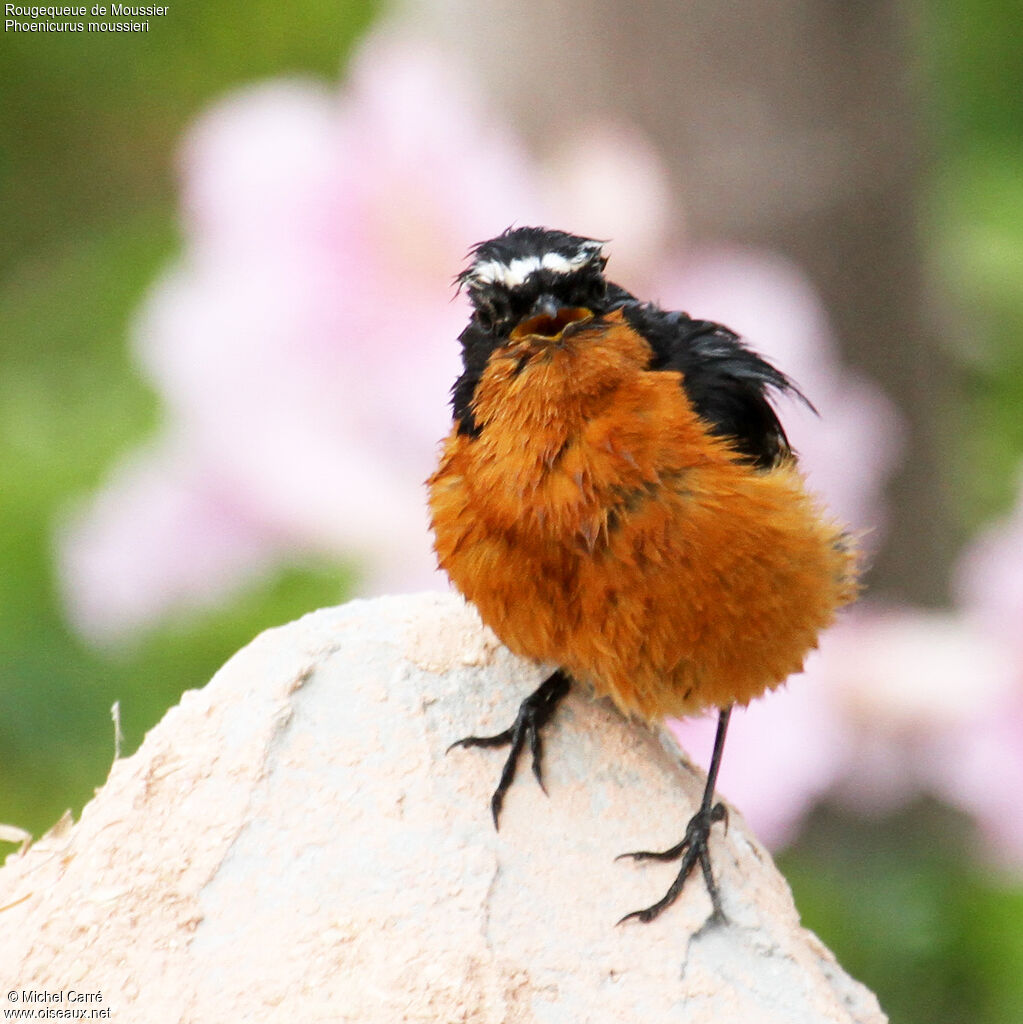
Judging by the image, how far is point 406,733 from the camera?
2.36m

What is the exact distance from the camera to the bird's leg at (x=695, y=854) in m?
2.27

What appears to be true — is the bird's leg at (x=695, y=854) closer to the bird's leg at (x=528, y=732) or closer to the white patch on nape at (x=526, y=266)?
the bird's leg at (x=528, y=732)

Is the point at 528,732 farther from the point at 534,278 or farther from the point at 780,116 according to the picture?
the point at 780,116

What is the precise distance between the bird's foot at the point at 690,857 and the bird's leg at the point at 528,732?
187 millimetres

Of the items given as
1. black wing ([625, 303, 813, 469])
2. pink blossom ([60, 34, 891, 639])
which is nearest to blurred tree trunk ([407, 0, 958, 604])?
pink blossom ([60, 34, 891, 639])

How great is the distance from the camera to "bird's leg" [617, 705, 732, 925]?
7.45ft

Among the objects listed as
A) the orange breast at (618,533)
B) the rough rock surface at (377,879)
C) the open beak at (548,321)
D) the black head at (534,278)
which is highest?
the black head at (534,278)

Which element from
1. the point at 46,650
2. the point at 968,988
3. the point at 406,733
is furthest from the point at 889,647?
the point at 46,650

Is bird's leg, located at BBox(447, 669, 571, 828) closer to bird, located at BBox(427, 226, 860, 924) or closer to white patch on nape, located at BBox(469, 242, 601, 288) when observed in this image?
bird, located at BBox(427, 226, 860, 924)

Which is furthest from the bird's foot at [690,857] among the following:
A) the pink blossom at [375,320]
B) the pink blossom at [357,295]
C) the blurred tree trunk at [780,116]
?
the blurred tree trunk at [780,116]

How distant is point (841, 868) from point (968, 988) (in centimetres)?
45

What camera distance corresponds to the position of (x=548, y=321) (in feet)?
7.96

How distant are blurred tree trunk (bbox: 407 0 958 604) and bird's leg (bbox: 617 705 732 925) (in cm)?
217

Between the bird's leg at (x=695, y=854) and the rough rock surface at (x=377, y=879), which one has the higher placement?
the rough rock surface at (x=377, y=879)
